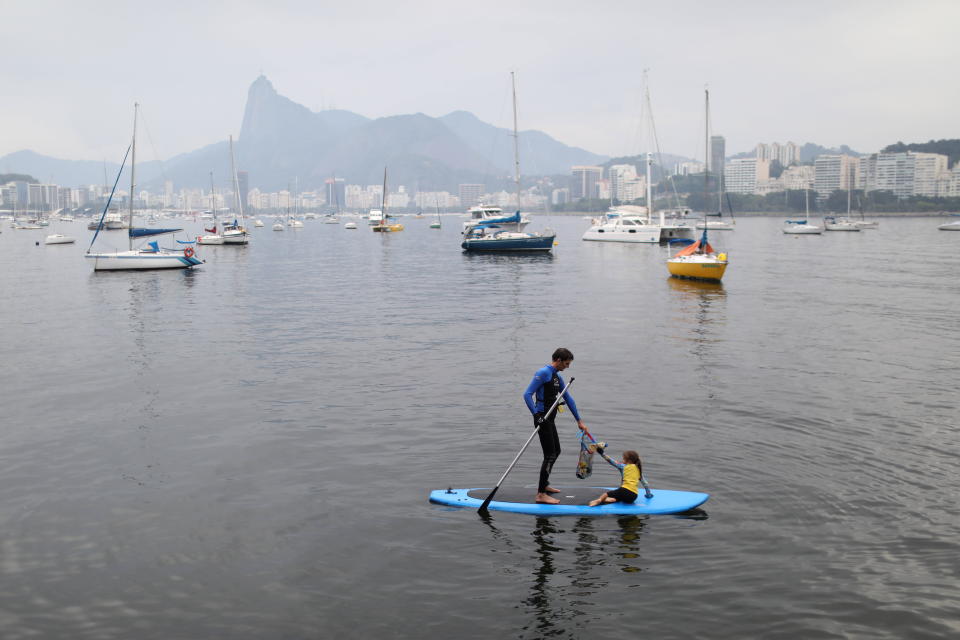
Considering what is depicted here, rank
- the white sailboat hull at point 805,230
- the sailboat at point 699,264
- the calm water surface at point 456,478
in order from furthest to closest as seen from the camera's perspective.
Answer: the white sailboat hull at point 805,230, the sailboat at point 699,264, the calm water surface at point 456,478

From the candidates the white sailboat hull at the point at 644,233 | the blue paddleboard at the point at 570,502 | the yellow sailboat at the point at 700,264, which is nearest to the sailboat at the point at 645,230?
the white sailboat hull at the point at 644,233

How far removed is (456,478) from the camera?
42.7 ft

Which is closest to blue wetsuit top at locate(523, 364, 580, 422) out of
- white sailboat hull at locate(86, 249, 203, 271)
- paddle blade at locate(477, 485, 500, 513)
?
paddle blade at locate(477, 485, 500, 513)

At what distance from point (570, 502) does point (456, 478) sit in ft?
7.72

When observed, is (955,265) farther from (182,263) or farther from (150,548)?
(150,548)

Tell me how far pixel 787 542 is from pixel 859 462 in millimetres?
4232

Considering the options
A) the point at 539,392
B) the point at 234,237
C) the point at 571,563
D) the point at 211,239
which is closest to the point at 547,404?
the point at 539,392

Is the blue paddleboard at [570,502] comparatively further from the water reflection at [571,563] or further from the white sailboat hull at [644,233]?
the white sailboat hull at [644,233]

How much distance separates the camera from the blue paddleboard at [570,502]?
1134cm

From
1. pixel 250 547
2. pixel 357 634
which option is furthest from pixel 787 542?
pixel 250 547

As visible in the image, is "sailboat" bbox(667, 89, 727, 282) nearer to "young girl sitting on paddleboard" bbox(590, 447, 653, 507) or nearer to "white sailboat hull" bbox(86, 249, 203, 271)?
"young girl sitting on paddleboard" bbox(590, 447, 653, 507)

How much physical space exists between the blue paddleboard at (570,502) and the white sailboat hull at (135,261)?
50.2m

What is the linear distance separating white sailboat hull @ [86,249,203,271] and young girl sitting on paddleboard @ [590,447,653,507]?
170ft

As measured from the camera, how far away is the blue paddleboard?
1134 centimetres
